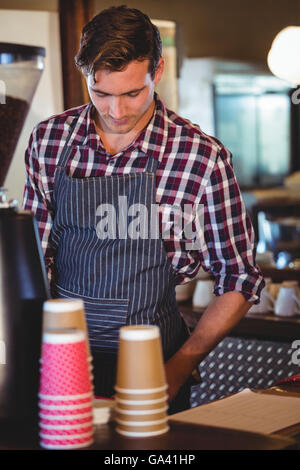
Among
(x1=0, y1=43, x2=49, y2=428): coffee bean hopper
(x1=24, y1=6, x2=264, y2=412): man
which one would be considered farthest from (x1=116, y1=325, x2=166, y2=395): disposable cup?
(x1=24, y1=6, x2=264, y2=412): man

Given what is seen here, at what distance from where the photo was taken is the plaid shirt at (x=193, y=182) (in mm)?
1973

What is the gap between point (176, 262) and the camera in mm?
1998

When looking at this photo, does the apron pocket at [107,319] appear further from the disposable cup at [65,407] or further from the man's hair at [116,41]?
the disposable cup at [65,407]

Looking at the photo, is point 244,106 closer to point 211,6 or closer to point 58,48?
point 211,6

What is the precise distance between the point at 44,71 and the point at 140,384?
7.15ft

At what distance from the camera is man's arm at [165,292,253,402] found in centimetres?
188

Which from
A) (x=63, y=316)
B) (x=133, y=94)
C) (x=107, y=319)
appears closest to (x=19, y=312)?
(x=63, y=316)

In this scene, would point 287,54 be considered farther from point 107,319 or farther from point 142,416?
point 142,416

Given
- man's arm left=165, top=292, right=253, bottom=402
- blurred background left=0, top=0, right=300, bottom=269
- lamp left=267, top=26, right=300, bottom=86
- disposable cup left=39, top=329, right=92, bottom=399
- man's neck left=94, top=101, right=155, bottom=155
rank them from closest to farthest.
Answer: disposable cup left=39, top=329, right=92, bottom=399, man's arm left=165, top=292, right=253, bottom=402, man's neck left=94, top=101, right=155, bottom=155, lamp left=267, top=26, right=300, bottom=86, blurred background left=0, top=0, right=300, bottom=269

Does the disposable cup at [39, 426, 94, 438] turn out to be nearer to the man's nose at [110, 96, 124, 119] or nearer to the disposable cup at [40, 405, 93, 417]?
the disposable cup at [40, 405, 93, 417]

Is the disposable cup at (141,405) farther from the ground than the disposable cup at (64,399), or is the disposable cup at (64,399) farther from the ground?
the disposable cup at (64,399)

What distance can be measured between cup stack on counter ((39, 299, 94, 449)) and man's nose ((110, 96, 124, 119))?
739mm

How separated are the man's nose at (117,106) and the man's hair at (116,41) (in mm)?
73

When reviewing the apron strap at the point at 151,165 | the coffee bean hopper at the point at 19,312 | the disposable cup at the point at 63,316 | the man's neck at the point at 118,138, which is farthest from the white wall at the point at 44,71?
the disposable cup at the point at 63,316
